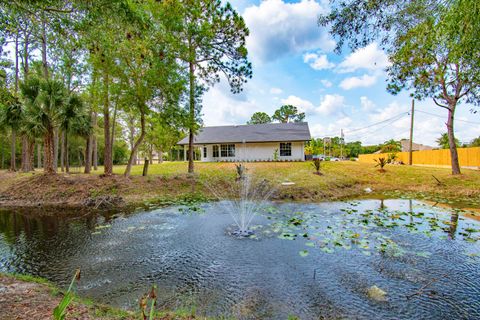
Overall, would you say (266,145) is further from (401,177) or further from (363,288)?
(363,288)

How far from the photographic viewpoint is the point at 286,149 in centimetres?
2567

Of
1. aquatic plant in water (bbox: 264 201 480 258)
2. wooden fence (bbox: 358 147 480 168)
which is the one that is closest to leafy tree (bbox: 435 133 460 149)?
wooden fence (bbox: 358 147 480 168)

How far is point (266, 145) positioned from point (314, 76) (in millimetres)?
11897

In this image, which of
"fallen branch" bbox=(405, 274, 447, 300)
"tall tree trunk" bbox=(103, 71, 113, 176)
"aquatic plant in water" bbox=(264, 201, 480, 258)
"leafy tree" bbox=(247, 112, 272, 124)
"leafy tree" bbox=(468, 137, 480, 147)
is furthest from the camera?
"leafy tree" bbox=(247, 112, 272, 124)

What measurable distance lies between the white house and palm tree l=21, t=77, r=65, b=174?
12.8 metres

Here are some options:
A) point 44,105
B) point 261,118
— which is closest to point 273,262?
point 44,105

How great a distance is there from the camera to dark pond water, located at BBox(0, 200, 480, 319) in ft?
10.8

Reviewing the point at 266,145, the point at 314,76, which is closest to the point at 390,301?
the point at 314,76

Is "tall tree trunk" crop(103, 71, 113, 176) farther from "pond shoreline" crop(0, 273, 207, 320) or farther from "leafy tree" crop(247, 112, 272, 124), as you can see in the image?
"leafy tree" crop(247, 112, 272, 124)

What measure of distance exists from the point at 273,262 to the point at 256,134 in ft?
75.2

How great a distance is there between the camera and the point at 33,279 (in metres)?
3.74

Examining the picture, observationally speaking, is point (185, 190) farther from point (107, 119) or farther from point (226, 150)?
point (226, 150)

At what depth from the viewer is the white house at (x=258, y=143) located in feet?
82.8

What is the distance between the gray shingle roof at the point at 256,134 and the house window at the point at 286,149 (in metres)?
0.89
